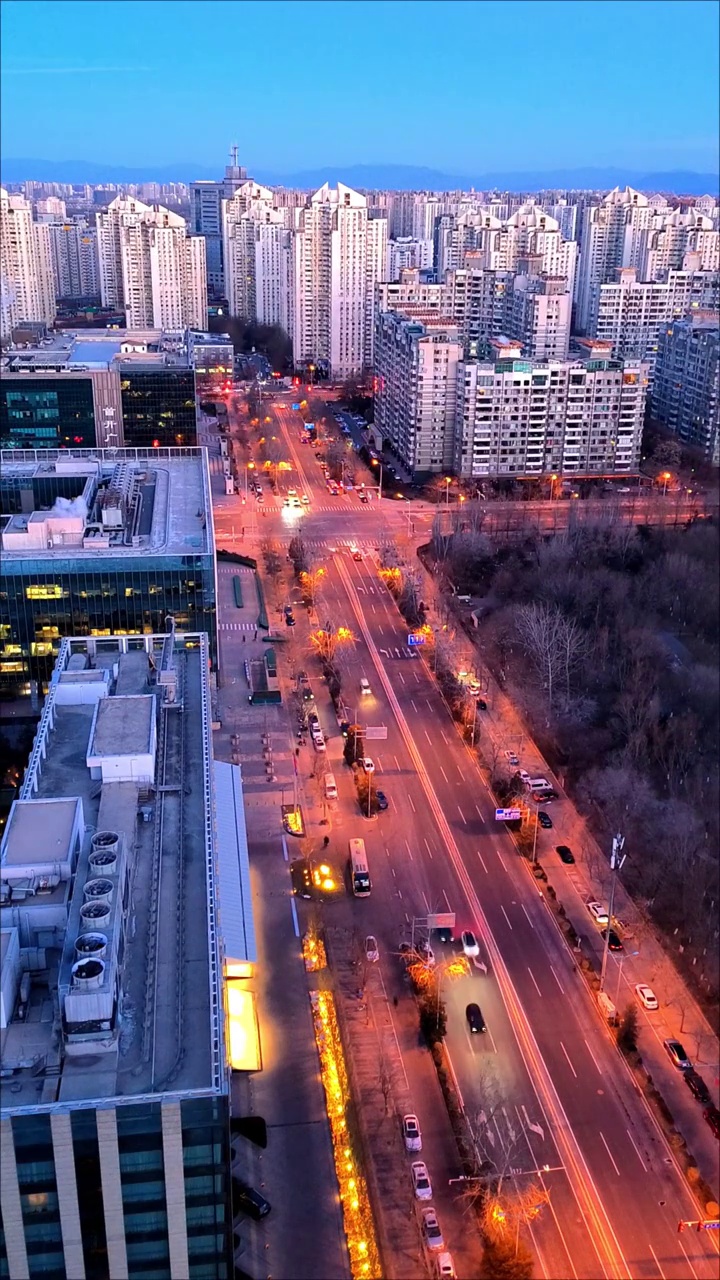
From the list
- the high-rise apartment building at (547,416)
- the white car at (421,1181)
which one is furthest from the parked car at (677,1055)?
the high-rise apartment building at (547,416)

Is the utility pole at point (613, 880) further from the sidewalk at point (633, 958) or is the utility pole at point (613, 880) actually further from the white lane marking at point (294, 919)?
the white lane marking at point (294, 919)

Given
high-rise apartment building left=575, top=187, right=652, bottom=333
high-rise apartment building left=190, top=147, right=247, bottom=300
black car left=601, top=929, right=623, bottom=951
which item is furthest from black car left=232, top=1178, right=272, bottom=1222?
high-rise apartment building left=190, top=147, right=247, bottom=300

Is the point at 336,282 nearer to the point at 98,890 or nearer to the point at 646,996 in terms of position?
the point at 646,996

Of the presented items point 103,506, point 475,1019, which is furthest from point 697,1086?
point 103,506

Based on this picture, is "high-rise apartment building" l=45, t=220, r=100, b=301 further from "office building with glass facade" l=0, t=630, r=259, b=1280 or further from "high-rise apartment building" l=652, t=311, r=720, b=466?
"office building with glass facade" l=0, t=630, r=259, b=1280

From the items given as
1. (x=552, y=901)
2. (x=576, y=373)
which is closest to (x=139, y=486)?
(x=552, y=901)
